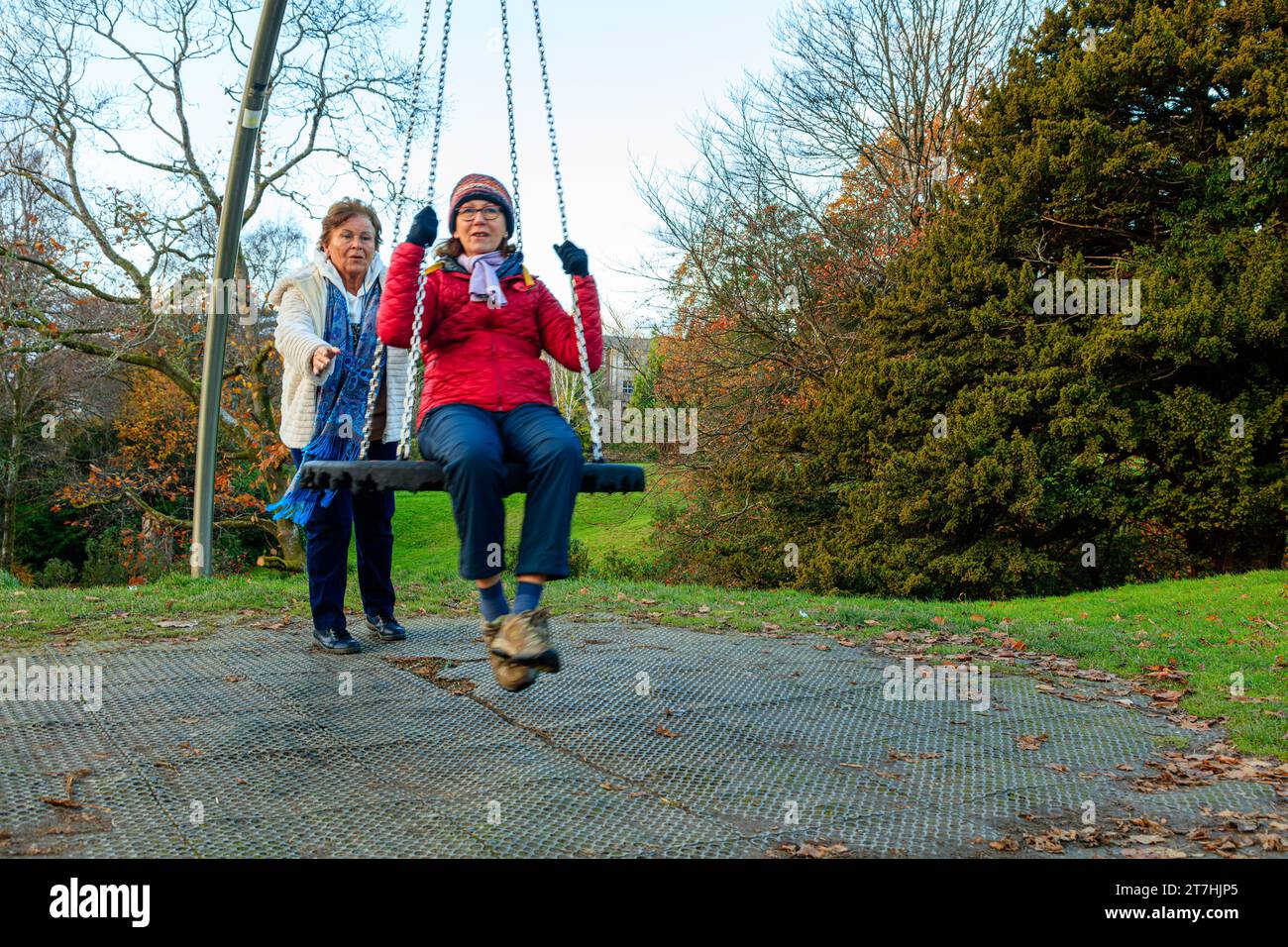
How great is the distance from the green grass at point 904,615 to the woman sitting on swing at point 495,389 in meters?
2.77

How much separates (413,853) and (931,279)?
11.6 metres

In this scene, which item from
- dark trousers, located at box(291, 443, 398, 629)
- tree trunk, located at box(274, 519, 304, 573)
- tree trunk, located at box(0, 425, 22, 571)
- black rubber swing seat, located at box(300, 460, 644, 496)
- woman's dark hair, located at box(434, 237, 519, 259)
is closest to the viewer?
black rubber swing seat, located at box(300, 460, 644, 496)

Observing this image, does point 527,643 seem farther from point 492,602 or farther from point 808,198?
point 808,198

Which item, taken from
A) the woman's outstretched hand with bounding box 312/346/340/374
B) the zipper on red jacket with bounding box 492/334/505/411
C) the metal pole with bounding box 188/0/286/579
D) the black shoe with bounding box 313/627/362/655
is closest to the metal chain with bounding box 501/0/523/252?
the zipper on red jacket with bounding box 492/334/505/411

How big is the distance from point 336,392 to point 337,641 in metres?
1.27

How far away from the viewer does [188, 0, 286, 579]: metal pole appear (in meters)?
6.54

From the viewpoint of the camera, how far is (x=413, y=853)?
8.77ft

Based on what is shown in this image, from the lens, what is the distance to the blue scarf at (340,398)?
16.1 feet

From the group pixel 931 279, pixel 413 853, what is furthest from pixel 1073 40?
pixel 413 853

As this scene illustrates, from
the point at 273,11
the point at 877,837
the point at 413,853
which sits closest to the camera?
the point at 413,853

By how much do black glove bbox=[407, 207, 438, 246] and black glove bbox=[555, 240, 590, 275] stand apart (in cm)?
50

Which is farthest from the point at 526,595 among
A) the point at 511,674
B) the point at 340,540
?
the point at 340,540

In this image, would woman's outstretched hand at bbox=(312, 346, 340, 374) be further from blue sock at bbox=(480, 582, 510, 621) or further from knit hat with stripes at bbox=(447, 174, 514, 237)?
blue sock at bbox=(480, 582, 510, 621)
